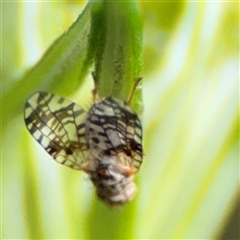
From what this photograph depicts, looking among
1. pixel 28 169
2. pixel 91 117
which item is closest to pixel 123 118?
pixel 91 117

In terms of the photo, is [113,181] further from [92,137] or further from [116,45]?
[116,45]

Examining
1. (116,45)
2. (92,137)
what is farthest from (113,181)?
(116,45)

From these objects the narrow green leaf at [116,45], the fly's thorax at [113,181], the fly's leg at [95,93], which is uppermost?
the narrow green leaf at [116,45]

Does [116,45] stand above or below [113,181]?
above

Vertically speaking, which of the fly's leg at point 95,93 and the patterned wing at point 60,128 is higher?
the fly's leg at point 95,93
